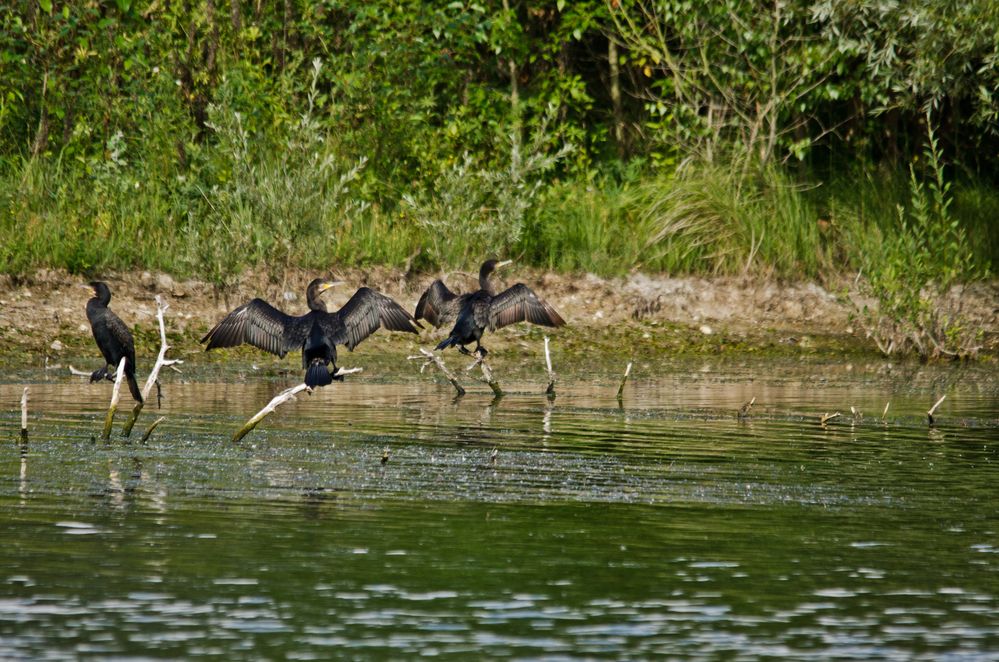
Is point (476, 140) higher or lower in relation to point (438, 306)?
higher

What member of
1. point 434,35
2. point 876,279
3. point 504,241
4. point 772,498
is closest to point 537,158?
point 504,241

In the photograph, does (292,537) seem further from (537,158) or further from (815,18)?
(815,18)

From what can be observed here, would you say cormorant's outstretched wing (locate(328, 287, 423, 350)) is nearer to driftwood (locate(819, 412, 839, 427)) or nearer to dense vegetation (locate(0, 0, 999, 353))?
driftwood (locate(819, 412, 839, 427))

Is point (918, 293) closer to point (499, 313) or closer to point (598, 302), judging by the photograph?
point (598, 302)

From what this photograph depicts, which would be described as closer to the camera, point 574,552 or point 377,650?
point 377,650

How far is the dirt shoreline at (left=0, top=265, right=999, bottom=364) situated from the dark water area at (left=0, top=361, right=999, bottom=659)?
3672mm

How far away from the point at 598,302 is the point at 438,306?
3.73 m

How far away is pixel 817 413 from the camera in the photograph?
46.9 ft

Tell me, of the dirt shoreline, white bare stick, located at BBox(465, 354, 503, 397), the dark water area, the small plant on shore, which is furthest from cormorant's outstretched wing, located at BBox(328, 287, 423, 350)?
the small plant on shore

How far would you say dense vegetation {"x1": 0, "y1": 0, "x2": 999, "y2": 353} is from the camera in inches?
750

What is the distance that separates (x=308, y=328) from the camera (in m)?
14.0

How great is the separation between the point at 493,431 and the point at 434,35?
32.4 ft

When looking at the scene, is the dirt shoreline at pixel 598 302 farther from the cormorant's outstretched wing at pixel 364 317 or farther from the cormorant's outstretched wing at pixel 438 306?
the cormorant's outstretched wing at pixel 364 317

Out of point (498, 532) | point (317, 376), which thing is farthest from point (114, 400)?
point (498, 532)
